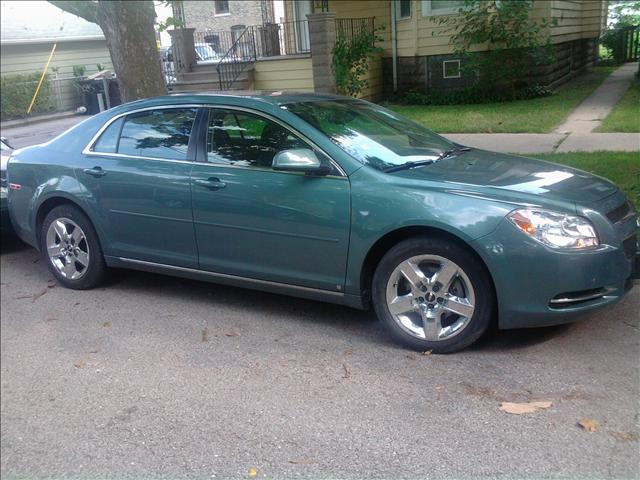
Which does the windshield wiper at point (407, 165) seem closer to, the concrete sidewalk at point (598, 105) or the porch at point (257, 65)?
the concrete sidewalk at point (598, 105)

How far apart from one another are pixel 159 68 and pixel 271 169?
469 centimetres

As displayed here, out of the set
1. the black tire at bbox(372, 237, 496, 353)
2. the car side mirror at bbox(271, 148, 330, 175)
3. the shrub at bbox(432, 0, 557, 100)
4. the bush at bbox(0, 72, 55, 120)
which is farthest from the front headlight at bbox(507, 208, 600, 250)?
the bush at bbox(0, 72, 55, 120)

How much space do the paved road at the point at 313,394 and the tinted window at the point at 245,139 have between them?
1.19 metres

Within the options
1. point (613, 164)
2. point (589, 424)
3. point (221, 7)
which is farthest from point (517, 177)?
point (221, 7)

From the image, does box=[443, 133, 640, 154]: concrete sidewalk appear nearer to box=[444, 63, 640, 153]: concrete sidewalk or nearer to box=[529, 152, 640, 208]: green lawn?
box=[444, 63, 640, 153]: concrete sidewalk

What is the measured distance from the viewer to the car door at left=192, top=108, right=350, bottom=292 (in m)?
4.43

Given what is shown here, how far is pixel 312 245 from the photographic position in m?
4.50

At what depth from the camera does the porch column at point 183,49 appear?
1628cm

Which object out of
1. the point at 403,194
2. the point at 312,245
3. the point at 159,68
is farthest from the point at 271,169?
the point at 159,68

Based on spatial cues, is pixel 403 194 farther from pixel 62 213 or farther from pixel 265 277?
pixel 62 213

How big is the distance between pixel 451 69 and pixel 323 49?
3.49 metres

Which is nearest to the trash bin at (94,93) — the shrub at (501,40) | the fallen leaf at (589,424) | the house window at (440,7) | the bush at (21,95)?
the bush at (21,95)

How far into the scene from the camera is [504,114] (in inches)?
499

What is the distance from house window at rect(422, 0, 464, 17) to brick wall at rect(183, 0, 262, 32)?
24.8 meters
